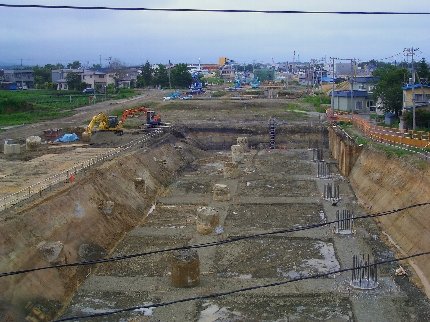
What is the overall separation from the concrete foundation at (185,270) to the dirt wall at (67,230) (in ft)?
11.5

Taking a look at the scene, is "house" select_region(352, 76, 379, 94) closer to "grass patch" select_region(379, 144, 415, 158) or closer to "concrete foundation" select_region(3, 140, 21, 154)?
"grass patch" select_region(379, 144, 415, 158)

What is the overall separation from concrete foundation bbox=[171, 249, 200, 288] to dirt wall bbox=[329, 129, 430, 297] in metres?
7.77

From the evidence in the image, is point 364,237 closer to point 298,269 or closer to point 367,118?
point 298,269

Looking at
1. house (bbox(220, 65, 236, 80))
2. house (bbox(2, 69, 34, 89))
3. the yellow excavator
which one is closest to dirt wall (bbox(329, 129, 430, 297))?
the yellow excavator

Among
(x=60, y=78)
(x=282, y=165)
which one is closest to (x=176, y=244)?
(x=282, y=165)

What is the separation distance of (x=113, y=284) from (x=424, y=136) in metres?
21.2

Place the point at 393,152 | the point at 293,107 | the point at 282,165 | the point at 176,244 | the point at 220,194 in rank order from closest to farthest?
the point at 176,244 → the point at 393,152 → the point at 220,194 → the point at 282,165 → the point at 293,107

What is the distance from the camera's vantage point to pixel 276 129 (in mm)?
55312

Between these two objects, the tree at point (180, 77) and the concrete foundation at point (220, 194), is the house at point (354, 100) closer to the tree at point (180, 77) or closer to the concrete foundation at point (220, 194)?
the concrete foundation at point (220, 194)

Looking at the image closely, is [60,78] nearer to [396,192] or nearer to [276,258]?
[396,192]

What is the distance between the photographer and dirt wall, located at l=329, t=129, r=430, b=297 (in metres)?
22.5

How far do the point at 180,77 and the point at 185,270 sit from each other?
3818 inches

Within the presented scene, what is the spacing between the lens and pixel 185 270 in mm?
19672

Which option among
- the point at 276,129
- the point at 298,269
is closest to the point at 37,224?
the point at 298,269
